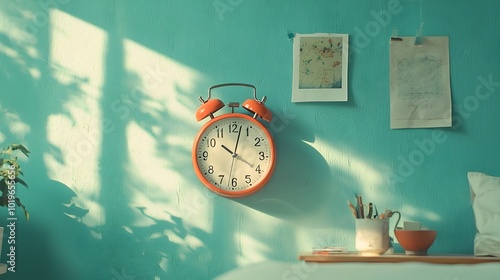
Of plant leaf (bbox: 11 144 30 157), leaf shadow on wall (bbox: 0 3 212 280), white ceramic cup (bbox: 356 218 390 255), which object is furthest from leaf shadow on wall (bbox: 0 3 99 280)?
white ceramic cup (bbox: 356 218 390 255)

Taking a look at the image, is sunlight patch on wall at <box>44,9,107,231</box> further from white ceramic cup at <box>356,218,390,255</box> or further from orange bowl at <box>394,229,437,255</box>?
orange bowl at <box>394,229,437,255</box>

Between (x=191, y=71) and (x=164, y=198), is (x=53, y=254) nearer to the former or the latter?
(x=164, y=198)

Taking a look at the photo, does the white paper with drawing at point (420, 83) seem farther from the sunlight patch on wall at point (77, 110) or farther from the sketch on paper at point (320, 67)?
the sunlight patch on wall at point (77, 110)

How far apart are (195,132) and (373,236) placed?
855mm

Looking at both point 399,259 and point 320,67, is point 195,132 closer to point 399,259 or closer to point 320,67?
point 320,67

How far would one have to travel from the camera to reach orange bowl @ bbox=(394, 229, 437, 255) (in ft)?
8.09

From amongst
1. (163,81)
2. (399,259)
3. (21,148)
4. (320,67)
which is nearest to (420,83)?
(320,67)

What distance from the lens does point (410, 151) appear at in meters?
2.71

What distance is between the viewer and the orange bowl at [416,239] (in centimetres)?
246

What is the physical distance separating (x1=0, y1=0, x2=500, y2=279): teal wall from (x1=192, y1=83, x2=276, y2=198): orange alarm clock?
82mm

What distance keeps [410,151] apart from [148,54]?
1.18m

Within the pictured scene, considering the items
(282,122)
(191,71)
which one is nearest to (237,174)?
(282,122)

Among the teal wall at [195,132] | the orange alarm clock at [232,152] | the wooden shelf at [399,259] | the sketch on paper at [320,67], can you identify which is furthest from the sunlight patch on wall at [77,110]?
the wooden shelf at [399,259]

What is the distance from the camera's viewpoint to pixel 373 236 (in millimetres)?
2479
